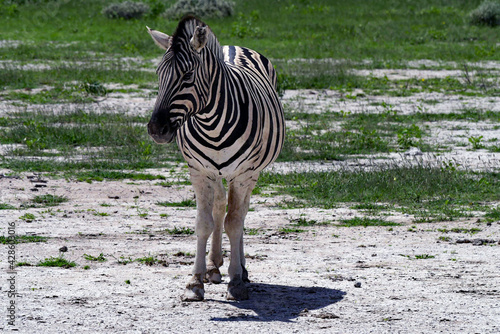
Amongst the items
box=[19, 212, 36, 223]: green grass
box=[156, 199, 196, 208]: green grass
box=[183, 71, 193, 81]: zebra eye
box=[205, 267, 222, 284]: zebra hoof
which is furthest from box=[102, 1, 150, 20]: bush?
box=[183, 71, 193, 81]: zebra eye

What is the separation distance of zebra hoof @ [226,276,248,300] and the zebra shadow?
0.05 meters

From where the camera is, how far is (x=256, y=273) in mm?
7004

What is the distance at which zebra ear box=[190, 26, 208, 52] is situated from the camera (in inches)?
220

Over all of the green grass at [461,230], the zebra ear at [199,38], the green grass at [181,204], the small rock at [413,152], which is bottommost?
the green grass at [181,204]

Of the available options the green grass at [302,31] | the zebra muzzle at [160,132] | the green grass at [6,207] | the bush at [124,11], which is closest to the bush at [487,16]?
the green grass at [302,31]

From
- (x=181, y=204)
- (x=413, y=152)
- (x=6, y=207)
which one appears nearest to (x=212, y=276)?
(x=181, y=204)

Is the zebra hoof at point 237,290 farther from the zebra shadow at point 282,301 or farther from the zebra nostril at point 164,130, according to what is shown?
the zebra nostril at point 164,130

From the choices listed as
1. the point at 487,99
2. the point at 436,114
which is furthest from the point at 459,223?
the point at 487,99

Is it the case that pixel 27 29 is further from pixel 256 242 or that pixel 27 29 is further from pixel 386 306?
pixel 386 306

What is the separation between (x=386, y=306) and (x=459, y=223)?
3088mm

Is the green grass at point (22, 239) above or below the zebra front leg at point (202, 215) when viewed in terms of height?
below

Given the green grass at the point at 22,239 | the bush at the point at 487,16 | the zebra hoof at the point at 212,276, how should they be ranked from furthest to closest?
the bush at the point at 487,16
the green grass at the point at 22,239
the zebra hoof at the point at 212,276

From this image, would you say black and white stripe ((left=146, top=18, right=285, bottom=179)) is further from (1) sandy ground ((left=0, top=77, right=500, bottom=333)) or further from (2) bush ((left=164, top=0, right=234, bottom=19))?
(2) bush ((left=164, top=0, right=234, bottom=19))

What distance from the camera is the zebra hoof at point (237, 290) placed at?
6.18 meters
